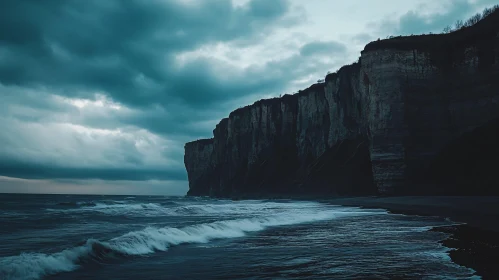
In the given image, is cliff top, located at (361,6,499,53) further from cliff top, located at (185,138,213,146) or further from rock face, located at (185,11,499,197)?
cliff top, located at (185,138,213,146)

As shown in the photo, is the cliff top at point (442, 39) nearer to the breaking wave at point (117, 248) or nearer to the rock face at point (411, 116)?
the rock face at point (411, 116)

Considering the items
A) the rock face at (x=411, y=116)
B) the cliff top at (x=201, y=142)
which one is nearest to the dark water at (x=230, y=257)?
the rock face at (x=411, y=116)

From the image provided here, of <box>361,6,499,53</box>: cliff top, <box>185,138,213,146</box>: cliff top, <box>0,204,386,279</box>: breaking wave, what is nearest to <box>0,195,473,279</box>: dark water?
<box>0,204,386,279</box>: breaking wave

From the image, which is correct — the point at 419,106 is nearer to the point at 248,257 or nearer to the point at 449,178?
the point at 449,178

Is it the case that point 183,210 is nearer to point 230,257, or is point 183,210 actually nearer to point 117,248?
point 117,248

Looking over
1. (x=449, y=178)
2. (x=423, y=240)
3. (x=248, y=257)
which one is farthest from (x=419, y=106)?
(x=248, y=257)

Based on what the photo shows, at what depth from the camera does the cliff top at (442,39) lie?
34.8m

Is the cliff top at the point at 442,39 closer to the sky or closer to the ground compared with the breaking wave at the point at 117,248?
closer to the sky

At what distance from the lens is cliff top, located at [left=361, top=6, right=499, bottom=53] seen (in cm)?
3475

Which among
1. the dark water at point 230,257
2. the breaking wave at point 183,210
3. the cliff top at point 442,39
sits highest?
the cliff top at point 442,39

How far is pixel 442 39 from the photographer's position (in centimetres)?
3812

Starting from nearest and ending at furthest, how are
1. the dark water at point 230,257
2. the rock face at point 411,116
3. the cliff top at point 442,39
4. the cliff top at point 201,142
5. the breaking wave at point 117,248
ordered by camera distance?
1. the dark water at point 230,257
2. the breaking wave at point 117,248
3. the rock face at point 411,116
4. the cliff top at point 442,39
5. the cliff top at point 201,142

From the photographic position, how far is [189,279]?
230 inches

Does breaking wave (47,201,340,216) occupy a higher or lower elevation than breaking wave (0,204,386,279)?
lower
